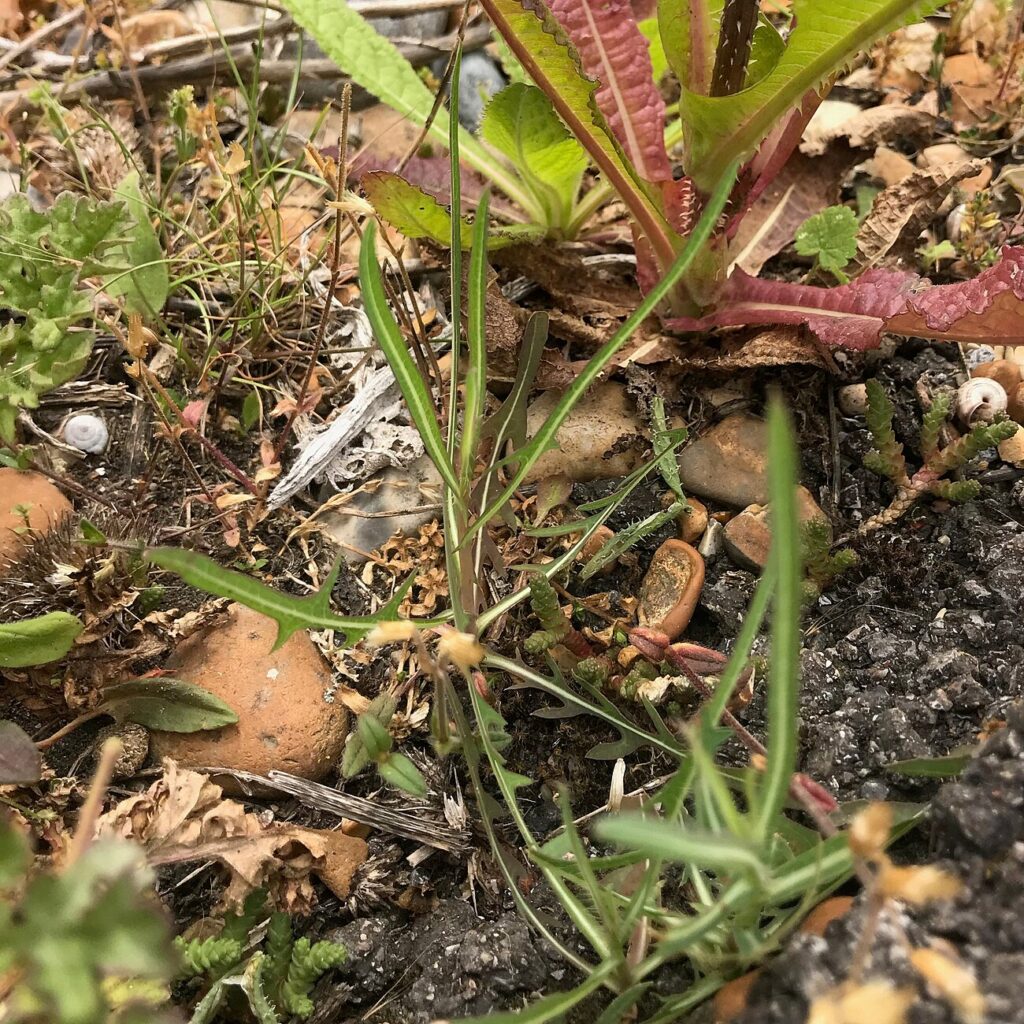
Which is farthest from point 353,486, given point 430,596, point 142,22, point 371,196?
point 142,22

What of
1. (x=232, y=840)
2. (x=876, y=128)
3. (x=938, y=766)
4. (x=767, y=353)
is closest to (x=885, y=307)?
(x=767, y=353)

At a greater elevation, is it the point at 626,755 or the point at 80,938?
the point at 80,938

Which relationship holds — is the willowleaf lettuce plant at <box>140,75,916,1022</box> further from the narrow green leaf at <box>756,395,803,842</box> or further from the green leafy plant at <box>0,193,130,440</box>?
the green leafy plant at <box>0,193,130,440</box>

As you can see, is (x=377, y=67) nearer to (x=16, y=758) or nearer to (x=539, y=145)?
(x=539, y=145)

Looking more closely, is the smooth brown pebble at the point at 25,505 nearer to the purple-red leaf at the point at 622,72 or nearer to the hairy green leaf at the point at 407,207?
the hairy green leaf at the point at 407,207

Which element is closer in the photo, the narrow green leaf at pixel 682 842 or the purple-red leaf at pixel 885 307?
the narrow green leaf at pixel 682 842

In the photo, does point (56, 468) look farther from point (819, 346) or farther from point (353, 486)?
point (819, 346)

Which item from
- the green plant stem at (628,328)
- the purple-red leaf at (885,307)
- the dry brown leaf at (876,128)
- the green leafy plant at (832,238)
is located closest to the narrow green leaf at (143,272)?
the green plant stem at (628,328)

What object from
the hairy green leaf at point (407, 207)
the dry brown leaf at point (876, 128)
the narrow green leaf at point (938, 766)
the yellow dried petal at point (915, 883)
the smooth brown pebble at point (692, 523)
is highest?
the hairy green leaf at point (407, 207)
